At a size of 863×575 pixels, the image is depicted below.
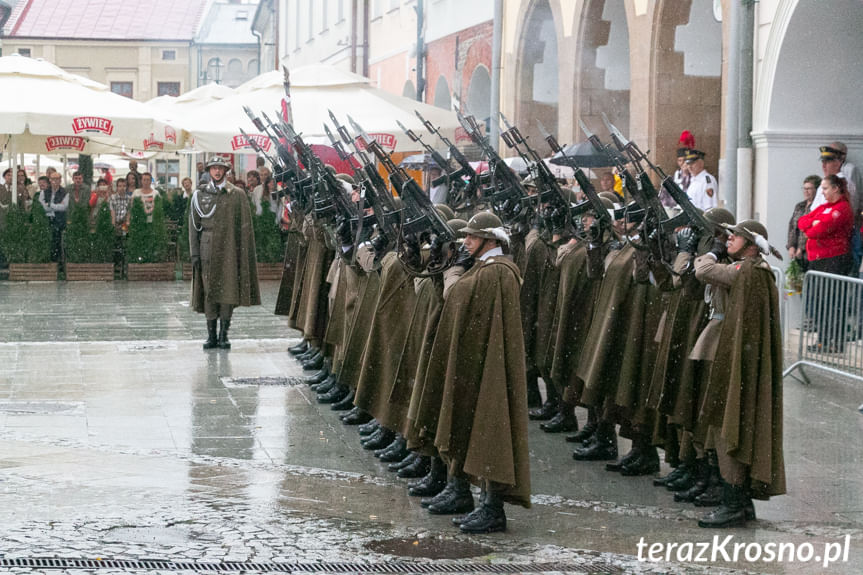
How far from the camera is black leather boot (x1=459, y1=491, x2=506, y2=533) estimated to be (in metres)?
7.51

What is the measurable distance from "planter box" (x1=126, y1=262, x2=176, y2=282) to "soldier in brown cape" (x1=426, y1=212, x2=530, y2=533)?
15.8 m

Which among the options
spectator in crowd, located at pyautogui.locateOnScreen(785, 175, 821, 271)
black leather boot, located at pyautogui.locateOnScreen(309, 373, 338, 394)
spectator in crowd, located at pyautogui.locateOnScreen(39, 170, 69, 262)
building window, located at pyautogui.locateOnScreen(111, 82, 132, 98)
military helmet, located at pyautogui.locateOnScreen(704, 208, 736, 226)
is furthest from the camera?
building window, located at pyautogui.locateOnScreen(111, 82, 132, 98)

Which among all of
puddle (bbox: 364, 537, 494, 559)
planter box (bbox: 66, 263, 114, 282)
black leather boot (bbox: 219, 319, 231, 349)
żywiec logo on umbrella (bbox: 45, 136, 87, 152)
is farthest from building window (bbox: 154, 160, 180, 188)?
puddle (bbox: 364, 537, 494, 559)

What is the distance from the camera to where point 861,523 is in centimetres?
788

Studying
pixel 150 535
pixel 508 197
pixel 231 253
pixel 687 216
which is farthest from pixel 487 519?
pixel 231 253

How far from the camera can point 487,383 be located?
24.7 feet

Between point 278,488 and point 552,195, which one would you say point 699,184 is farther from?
point 278,488

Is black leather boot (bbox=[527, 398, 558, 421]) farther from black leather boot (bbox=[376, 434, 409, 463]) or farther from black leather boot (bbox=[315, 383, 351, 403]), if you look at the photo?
black leather boot (bbox=[376, 434, 409, 463])

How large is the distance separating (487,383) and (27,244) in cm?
1604

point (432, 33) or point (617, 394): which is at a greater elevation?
point (432, 33)

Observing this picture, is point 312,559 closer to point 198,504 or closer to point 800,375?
point 198,504

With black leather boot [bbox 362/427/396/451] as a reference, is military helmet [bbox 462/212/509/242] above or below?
above

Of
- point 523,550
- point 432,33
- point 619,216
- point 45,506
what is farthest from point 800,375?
point 432,33

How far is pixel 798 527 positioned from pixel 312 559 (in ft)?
8.85
